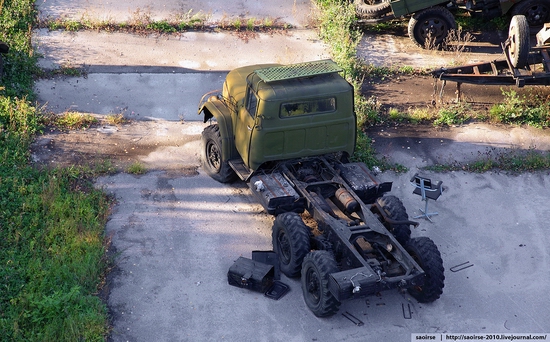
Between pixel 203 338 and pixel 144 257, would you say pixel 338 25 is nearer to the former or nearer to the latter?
pixel 144 257

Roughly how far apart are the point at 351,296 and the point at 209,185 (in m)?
3.80

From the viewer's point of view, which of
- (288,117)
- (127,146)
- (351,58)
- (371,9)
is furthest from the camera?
(371,9)

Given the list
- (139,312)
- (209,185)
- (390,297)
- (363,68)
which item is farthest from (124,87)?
(390,297)

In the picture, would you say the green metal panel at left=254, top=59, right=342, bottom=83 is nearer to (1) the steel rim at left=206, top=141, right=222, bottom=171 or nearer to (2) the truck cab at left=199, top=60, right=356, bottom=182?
(2) the truck cab at left=199, top=60, right=356, bottom=182

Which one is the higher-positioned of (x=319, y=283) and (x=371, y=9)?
(x=371, y=9)

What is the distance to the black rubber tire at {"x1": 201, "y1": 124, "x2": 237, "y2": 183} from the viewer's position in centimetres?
1127

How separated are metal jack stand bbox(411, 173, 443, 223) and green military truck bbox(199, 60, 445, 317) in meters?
0.55

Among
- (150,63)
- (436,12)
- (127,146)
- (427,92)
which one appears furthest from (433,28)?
(127,146)

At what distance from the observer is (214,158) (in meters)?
11.6

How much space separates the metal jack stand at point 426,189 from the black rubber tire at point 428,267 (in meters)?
1.58

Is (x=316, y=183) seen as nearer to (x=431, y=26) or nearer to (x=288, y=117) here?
(x=288, y=117)

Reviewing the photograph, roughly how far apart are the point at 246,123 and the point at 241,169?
2.72 feet

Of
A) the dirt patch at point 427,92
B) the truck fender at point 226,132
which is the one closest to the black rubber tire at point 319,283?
the truck fender at point 226,132

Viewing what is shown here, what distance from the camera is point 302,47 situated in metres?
15.6
